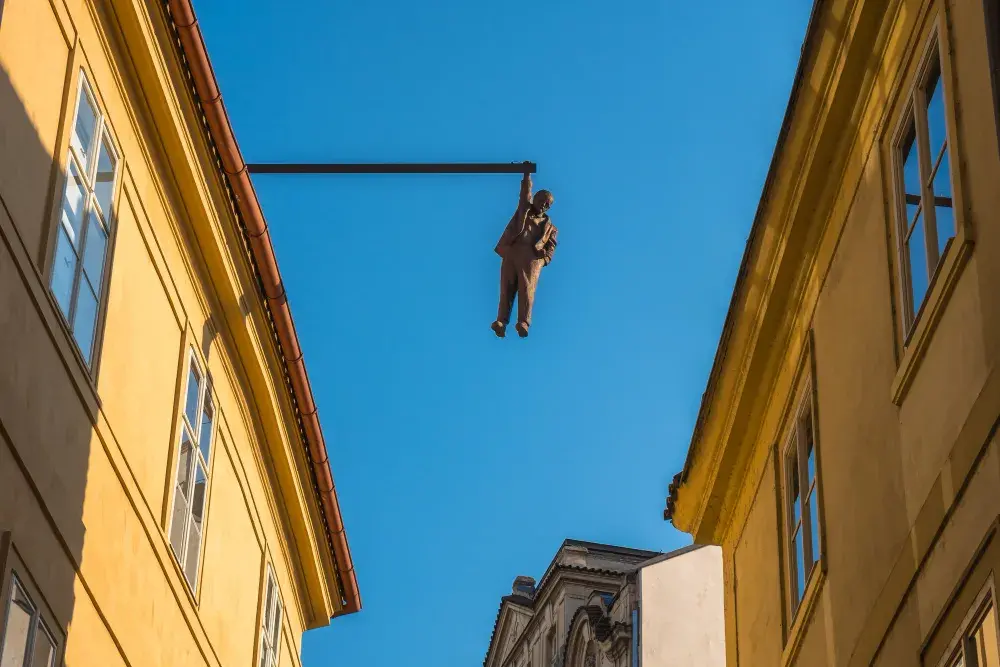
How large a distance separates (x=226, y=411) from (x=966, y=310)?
8718 mm

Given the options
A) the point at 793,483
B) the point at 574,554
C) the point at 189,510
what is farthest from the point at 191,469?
the point at 574,554

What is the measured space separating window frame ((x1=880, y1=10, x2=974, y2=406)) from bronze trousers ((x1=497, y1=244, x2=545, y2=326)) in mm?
2867

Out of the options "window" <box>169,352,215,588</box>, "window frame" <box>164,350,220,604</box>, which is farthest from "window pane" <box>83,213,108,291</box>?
"window" <box>169,352,215,588</box>

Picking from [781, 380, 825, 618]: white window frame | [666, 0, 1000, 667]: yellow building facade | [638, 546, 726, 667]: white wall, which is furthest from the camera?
[638, 546, 726, 667]: white wall

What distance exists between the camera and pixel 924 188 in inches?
393

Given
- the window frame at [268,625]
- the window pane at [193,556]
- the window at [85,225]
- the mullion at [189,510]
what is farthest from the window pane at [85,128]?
the window frame at [268,625]

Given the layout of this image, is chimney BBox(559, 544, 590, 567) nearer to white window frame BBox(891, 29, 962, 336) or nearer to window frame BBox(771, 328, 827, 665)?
window frame BBox(771, 328, 827, 665)

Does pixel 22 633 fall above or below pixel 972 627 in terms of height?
above

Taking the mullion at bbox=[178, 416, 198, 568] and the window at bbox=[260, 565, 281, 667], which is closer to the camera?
the mullion at bbox=[178, 416, 198, 568]

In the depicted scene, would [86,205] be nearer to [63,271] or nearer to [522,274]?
[63,271]

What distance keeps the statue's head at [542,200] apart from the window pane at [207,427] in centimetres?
391

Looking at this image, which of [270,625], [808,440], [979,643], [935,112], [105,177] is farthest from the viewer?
[270,625]

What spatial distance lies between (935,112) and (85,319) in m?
5.53

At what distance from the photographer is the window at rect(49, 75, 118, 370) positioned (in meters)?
10.9
